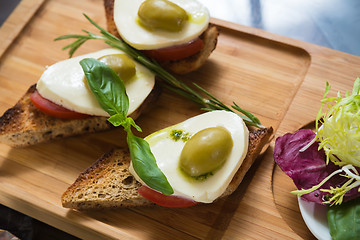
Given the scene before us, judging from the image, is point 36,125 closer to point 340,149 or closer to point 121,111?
point 121,111

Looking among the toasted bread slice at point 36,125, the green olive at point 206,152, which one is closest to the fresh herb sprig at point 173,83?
the toasted bread slice at point 36,125

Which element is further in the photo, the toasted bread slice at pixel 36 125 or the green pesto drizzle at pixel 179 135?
the toasted bread slice at pixel 36 125

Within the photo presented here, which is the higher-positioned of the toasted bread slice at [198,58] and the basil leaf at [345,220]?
the toasted bread slice at [198,58]

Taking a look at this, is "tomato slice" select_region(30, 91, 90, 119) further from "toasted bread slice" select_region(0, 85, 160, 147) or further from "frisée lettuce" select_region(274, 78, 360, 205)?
"frisée lettuce" select_region(274, 78, 360, 205)

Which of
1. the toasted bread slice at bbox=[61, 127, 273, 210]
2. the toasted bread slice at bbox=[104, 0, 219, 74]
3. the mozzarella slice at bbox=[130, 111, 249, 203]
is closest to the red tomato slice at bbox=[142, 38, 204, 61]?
the toasted bread slice at bbox=[104, 0, 219, 74]

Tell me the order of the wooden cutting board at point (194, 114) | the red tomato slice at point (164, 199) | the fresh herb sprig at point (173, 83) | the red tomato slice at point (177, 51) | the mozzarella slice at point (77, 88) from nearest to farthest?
the red tomato slice at point (164, 199) → the wooden cutting board at point (194, 114) → the mozzarella slice at point (77, 88) → the fresh herb sprig at point (173, 83) → the red tomato slice at point (177, 51)

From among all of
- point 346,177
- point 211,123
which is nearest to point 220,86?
point 211,123

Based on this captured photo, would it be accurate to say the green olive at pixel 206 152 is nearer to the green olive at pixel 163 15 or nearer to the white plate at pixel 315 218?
the white plate at pixel 315 218
